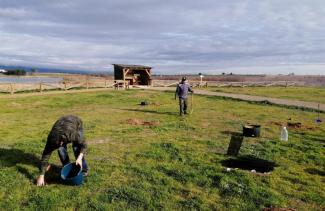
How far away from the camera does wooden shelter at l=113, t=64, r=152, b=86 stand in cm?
4766

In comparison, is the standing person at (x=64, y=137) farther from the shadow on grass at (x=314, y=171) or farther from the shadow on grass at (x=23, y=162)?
the shadow on grass at (x=314, y=171)

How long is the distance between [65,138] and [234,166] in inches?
193

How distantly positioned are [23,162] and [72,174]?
2189mm

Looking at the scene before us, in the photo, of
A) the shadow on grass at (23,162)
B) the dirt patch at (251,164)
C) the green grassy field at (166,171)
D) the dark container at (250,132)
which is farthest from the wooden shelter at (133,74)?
the dirt patch at (251,164)

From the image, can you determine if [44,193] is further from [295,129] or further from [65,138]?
[295,129]

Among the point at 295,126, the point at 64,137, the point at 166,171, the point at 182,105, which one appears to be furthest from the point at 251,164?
the point at 182,105

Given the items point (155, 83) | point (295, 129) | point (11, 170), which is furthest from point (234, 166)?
point (155, 83)

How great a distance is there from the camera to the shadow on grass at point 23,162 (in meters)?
8.40

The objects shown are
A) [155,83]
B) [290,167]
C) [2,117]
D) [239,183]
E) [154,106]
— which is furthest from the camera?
[155,83]

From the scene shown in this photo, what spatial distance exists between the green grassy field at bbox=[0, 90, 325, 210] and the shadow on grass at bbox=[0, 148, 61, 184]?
0.08 feet

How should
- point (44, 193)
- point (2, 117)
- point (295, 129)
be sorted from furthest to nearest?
1. point (2, 117)
2. point (295, 129)
3. point (44, 193)

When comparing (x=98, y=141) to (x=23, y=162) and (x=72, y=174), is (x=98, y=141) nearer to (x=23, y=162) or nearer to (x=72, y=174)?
(x=23, y=162)

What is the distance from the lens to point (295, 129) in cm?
1591

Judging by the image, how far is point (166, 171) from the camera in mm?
9031
